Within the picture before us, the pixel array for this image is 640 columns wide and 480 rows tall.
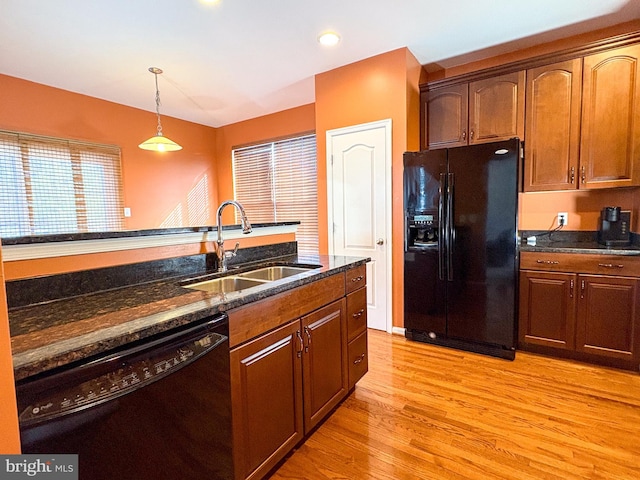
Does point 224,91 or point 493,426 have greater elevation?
point 224,91

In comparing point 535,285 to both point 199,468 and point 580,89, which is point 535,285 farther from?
point 199,468

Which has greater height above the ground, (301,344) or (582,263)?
(582,263)

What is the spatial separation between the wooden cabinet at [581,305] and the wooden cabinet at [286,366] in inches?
65.7

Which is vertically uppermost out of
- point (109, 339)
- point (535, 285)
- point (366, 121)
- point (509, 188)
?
point (366, 121)

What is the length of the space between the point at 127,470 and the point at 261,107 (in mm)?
4365

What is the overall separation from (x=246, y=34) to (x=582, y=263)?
10.6 ft

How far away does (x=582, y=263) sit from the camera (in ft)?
8.07

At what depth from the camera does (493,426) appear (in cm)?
183

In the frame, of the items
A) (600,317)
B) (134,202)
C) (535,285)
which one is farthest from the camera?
(134,202)

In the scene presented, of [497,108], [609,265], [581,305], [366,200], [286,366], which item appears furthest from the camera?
[366,200]

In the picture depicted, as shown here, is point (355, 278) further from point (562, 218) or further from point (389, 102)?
point (562, 218)

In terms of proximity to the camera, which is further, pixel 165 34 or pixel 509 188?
pixel 165 34

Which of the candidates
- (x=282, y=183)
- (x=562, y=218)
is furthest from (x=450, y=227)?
(x=282, y=183)

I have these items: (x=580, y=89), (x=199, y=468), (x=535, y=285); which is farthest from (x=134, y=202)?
(x=580, y=89)
